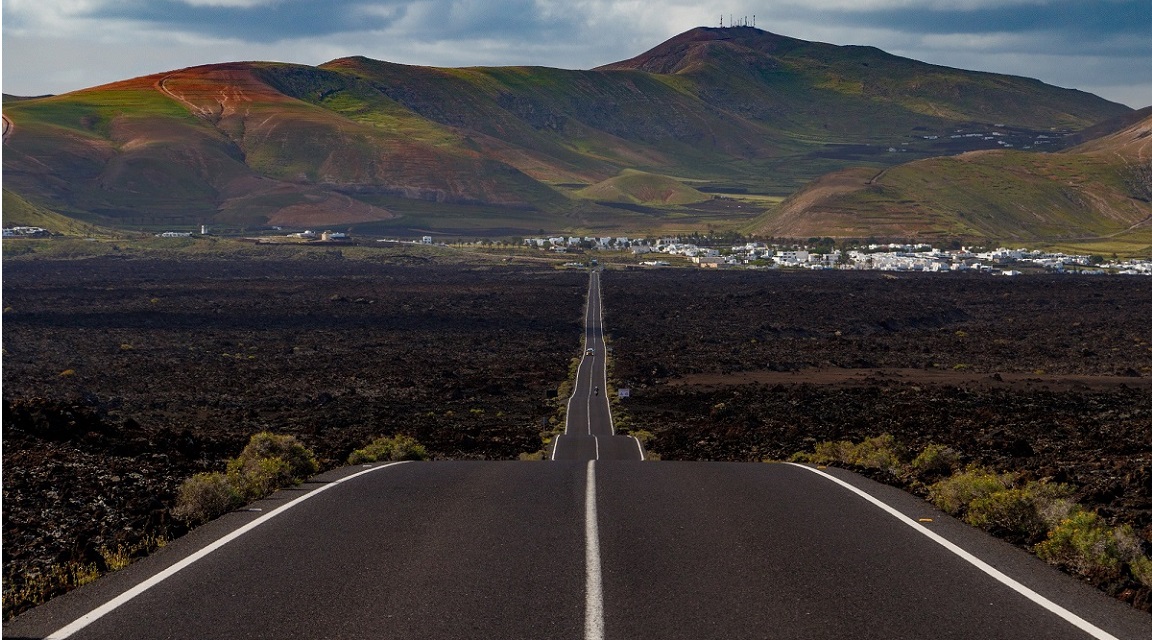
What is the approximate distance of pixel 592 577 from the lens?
10.0 meters

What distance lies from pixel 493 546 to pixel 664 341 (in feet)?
306

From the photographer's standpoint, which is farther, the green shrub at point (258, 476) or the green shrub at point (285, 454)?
the green shrub at point (285, 454)

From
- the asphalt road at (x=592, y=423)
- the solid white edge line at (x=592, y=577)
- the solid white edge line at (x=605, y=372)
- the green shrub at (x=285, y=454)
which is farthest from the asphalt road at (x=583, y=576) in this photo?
the asphalt road at (x=592, y=423)

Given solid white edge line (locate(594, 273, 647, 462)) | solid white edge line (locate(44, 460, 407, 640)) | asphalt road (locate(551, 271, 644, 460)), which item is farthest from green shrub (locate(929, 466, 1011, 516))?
asphalt road (locate(551, 271, 644, 460))

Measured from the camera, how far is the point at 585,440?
4841cm

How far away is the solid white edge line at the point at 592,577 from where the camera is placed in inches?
336

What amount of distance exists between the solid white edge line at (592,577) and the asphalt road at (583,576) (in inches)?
1.0

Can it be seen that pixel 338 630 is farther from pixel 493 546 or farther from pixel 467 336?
pixel 467 336

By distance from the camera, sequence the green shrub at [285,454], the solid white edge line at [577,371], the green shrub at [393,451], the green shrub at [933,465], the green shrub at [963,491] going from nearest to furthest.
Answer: the green shrub at [963,491] < the green shrub at [285,454] < the green shrub at [933,465] < the green shrub at [393,451] < the solid white edge line at [577,371]

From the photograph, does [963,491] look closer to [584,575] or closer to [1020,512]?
[1020,512]

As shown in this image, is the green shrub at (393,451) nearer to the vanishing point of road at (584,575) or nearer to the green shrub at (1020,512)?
Answer: the vanishing point of road at (584,575)

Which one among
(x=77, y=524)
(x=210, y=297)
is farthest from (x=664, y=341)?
(x=77, y=524)

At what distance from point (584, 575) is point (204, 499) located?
5507 mm

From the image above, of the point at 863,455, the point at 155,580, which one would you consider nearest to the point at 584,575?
the point at 155,580
